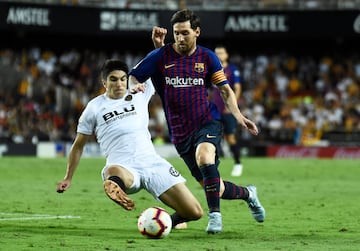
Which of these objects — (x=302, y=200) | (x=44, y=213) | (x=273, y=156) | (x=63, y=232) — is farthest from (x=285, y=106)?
(x=63, y=232)

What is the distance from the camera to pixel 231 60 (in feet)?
114

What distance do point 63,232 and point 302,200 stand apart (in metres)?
5.41

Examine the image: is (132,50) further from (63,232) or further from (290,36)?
(63,232)

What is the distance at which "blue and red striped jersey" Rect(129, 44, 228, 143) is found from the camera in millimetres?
9164

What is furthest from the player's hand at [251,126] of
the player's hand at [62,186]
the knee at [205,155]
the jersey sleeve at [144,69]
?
the player's hand at [62,186]

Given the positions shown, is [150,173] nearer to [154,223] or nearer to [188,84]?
[154,223]

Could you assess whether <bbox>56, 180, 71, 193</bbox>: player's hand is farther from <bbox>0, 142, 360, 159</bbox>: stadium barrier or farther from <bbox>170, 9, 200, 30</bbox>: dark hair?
<bbox>0, 142, 360, 159</bbox>: stadium barrier

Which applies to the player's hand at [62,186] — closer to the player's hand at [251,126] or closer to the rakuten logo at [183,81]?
the rakuten logo at [183,81]

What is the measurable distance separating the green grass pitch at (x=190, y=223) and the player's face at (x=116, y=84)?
4.70ft

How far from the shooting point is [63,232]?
8.84m

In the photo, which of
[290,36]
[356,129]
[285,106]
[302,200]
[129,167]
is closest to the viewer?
[129,167]

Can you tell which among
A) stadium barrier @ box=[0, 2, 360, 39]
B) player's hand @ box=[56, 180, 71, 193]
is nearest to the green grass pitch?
Answer: player's hand @ box=[56, 180, 71, 193]

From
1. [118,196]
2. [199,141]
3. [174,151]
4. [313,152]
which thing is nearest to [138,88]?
[199,141]

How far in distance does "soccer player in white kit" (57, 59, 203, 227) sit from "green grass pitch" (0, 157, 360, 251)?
1.31ft
